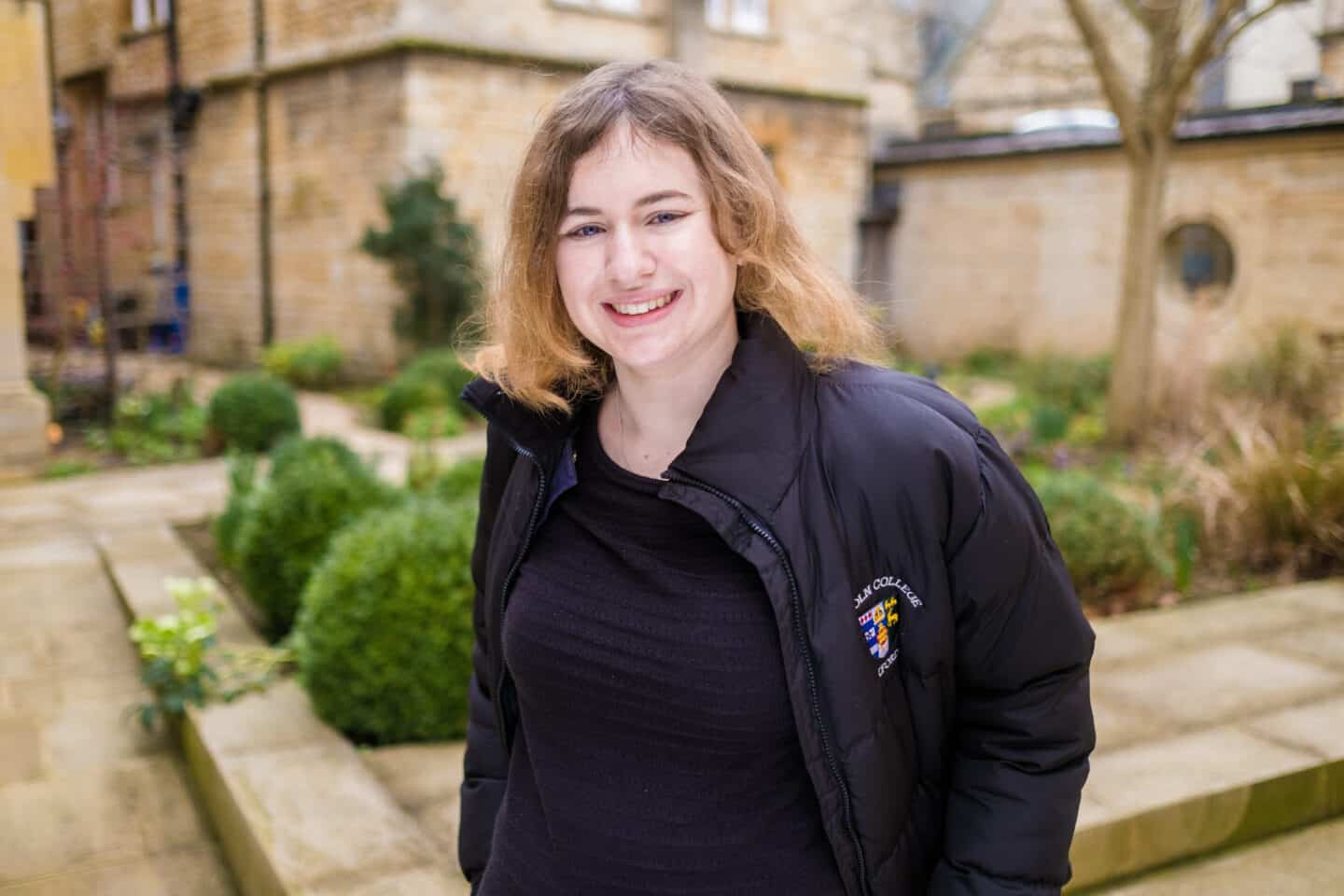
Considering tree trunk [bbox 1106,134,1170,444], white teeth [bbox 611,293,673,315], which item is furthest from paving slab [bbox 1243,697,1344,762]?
tree trunk [bbox 1106,134,1170,444]

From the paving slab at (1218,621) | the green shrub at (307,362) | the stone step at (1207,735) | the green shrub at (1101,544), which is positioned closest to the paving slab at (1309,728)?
the stone step at (1207,735)

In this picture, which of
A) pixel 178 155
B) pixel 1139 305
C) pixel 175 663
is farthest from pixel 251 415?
pixel 178 155

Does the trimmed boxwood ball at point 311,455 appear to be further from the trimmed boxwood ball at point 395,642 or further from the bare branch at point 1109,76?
the bare branch at point 1109,76

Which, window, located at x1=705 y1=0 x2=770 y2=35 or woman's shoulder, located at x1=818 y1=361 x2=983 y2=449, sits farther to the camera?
window, located at x1=705 y1=0 x2=770 y2=35

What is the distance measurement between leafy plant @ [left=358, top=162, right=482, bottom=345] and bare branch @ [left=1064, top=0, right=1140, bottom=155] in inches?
253

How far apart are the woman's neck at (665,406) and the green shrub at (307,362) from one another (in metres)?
12.4

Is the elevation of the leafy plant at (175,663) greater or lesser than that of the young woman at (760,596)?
lesser

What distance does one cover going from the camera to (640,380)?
5.72ft

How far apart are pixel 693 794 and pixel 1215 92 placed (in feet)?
83.1

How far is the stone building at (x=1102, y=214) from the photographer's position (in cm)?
1252

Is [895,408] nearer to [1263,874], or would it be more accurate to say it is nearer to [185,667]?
[1263,874]

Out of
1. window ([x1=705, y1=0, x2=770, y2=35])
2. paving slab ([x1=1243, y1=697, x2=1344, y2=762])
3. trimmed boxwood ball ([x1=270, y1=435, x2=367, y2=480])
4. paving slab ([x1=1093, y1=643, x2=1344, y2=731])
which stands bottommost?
paving slab ([x1=1093, y1=643, x2=1344, y2=731])

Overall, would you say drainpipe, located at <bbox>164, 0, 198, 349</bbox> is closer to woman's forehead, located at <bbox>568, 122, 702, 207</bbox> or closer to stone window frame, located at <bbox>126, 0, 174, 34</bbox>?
stone window frame, located at <bbox>126, 0, 174, 34</bbox>

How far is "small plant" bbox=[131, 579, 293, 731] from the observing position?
149 inches
